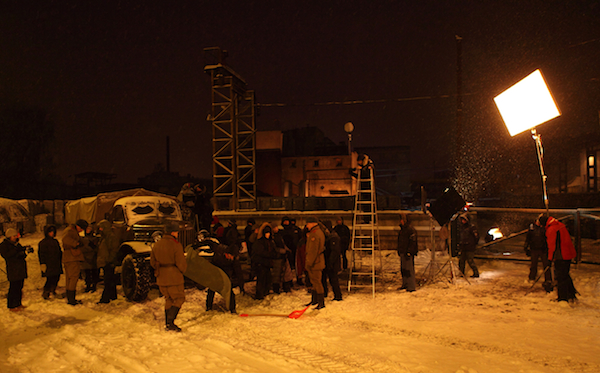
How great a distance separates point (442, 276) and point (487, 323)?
4.14 metres

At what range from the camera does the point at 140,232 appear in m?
9.35

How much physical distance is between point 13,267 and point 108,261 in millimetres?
1699

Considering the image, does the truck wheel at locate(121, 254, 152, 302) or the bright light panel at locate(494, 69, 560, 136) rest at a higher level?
the bright light panel at locate(494, 69, 560, 136)

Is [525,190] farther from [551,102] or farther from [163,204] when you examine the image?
[163,204]

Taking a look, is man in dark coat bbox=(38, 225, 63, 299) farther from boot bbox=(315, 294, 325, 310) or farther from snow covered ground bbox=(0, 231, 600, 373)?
boot bbox=(315, 294, 325, 310)

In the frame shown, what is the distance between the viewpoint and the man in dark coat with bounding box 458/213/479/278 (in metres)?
10.2

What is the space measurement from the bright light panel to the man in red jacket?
2.12 metres

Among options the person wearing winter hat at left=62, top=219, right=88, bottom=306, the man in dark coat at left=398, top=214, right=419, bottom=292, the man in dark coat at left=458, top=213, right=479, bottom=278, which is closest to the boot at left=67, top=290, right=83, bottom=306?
the person wearing winter hat at left=62, top=219, right=88, bottom=306

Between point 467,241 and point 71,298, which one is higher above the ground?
point 467,241

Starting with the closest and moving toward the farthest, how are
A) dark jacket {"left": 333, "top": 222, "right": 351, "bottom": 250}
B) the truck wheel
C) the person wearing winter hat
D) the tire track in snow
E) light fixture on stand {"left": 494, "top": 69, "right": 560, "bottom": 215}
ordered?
1. the tire track in snow
2. light fixture on stand {"left": 494, "top": 69, "right": 560, "bottom": 215}
3. the person wearing winter hat
4. the truck wheel
5. dark jacket {"left": 333, "top": 222, "right": 351, "bottom": 250}

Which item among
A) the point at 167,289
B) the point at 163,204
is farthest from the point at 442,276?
the point at 163,204

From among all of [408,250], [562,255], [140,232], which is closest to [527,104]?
[562,255]

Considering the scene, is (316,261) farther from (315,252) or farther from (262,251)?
(262,251)

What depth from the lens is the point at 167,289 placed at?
19.9ft
